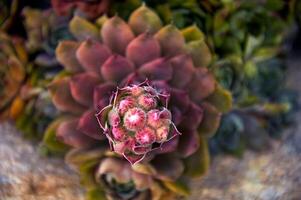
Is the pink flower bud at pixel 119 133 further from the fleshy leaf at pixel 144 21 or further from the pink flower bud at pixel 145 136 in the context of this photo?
the fleshy leaf at pixel 144 21

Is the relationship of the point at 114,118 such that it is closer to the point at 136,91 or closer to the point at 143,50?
the point at 136,91

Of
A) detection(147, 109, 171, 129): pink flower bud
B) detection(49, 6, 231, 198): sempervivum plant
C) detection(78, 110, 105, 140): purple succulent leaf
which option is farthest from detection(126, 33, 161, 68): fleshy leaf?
detection(147, 109, 171, 129): pink flower bud

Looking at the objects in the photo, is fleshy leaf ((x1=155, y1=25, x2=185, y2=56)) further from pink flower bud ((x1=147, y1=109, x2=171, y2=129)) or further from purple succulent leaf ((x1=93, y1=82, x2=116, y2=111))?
pink flower bud ((x1=147, y1=109, x2=171, y2=129))

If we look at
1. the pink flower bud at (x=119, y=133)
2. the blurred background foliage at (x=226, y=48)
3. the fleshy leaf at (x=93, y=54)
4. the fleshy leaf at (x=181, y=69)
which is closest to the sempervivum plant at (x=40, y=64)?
the blurred background foliage at (x=226, y=48)

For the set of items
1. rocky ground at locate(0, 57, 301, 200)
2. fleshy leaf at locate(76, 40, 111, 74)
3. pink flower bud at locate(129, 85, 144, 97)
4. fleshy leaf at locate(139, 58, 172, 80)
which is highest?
pink flower bud at locate(129, 85, 144, 97)

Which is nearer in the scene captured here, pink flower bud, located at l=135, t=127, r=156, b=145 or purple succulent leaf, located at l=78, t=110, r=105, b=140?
pink flower bud, located at l=135, t=127, r=156, b=145

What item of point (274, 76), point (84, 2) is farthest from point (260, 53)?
point (84, 2)
